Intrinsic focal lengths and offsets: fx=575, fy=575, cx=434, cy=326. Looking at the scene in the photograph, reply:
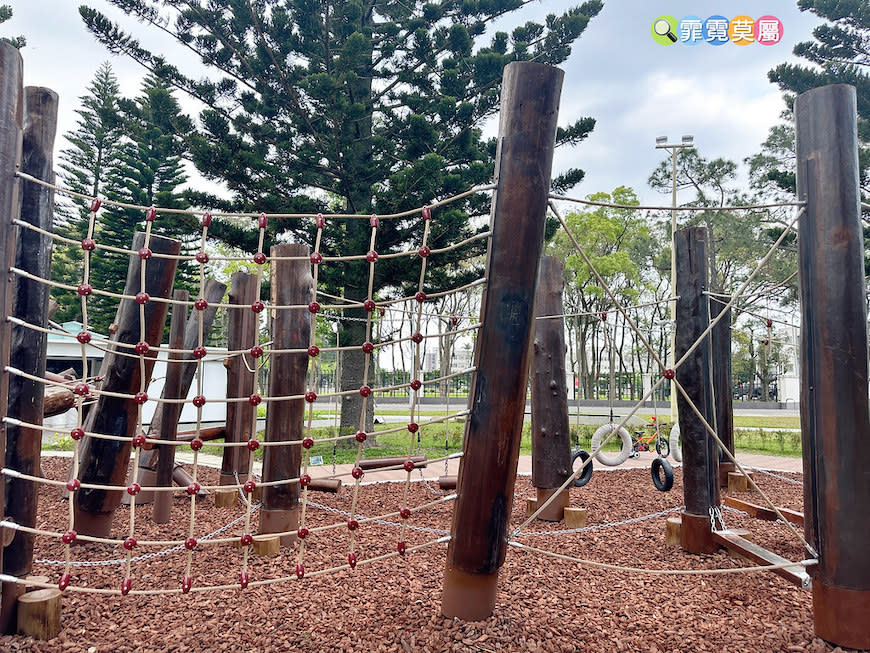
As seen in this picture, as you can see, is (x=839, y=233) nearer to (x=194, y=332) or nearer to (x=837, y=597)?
(x=837, y=597)

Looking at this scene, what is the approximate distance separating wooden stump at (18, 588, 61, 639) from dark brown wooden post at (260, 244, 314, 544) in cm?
117

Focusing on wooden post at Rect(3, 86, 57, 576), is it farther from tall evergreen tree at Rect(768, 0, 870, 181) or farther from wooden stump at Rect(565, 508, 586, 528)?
tall evergreen tree at Rect(768, 0, 870, 181)

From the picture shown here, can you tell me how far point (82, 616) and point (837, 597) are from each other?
262 centimetres

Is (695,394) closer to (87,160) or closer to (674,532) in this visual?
(674,532)

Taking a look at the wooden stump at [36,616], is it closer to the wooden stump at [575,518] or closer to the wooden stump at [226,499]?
the wooden stump at [226,499]

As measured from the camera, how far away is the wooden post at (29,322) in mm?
2059

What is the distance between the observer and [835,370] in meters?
1.88

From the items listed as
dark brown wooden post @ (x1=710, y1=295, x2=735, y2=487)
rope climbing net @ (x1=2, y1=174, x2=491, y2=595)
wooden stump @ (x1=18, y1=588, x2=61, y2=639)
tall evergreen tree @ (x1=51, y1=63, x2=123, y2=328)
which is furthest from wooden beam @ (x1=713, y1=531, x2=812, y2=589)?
tall evergreen tree @ (x1=51, y1=63, x2=123, y2=328)

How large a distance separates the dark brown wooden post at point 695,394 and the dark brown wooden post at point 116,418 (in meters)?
2.72

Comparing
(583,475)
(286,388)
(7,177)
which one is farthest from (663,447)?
(7,177)

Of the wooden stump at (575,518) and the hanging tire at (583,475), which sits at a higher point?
the hanging tire at (583,475)

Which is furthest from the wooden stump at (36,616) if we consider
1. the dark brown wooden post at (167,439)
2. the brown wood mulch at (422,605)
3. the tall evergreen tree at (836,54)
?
the tall evergreen tree at (836,54)

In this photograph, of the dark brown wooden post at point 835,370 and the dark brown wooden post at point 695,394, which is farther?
the dark brown wooden post at point 695,394

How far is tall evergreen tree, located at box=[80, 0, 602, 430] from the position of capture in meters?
9.55
